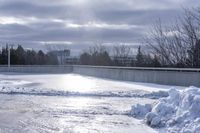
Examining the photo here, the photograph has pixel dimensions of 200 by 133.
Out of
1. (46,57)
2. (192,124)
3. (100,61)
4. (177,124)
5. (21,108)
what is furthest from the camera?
(46,57)

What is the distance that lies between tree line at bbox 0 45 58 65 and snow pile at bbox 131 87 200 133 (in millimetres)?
112166

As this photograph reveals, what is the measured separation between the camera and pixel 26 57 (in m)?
132

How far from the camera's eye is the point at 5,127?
11984 millimetres

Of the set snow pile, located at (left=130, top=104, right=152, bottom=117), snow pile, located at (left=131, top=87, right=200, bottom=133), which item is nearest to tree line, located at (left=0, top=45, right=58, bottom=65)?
snow pile, located at (left=130, top=104, right=152, bottom=117)

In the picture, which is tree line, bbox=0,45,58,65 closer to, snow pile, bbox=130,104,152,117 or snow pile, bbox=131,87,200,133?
snow pile, bbox=130,104,152,117

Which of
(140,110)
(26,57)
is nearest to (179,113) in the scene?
(140,110)

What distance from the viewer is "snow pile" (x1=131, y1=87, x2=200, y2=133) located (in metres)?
10.8

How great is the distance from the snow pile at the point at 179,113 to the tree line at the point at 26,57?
112m

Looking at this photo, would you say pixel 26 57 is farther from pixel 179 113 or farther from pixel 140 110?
pixel 179 113

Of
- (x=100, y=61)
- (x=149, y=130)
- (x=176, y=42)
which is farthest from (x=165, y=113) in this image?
(x=100, y=61)

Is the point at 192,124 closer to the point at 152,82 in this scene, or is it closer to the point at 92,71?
the point at 152,82

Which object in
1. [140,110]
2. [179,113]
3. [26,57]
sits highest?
[26,57]

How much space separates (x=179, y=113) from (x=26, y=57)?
123m

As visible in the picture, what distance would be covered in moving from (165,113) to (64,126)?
3.15 metres
